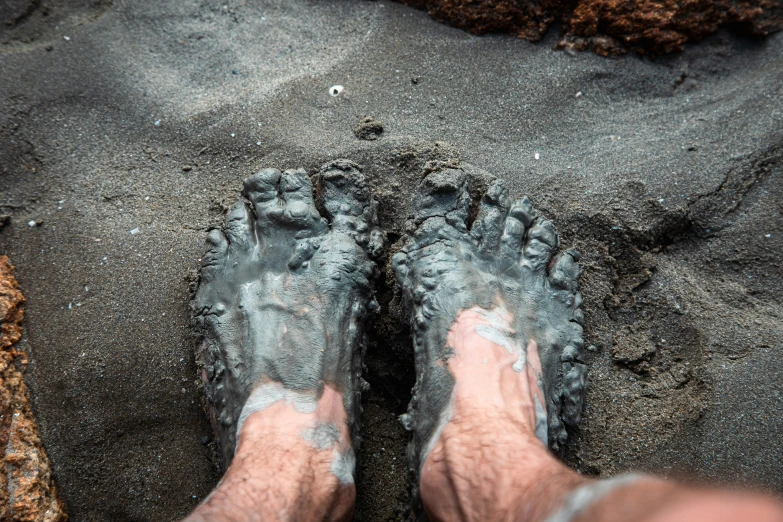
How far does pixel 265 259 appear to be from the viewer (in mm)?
1938

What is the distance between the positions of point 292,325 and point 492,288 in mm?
660

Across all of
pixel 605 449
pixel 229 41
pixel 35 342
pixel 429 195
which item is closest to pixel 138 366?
pixel 35 342

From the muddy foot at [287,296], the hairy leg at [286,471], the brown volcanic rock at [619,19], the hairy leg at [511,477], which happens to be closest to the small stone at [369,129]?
the muddy foot at [287,296]

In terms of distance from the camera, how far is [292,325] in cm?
184

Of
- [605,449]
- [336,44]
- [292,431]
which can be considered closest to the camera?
[292,431]

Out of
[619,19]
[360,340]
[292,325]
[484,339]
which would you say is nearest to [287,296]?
[292,325]

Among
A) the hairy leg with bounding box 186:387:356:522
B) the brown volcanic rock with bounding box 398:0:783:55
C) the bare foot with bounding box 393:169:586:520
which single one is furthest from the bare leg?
the brown volcanic rock with bounding box 398:0:783:55

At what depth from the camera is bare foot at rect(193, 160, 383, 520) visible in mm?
1626

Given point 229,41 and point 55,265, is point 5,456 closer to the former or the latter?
point 55,265

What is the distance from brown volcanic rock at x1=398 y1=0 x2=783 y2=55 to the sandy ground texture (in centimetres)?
6

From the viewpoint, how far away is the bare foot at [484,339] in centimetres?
151

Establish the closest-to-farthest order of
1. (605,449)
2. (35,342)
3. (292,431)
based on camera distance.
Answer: (292,431)
(605,449)
(35,342)

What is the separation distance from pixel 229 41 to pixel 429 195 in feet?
3.54

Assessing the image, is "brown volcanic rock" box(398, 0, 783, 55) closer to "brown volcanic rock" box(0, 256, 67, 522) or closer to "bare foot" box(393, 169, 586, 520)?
"bare foot" box(393, 169, 586, 520)
